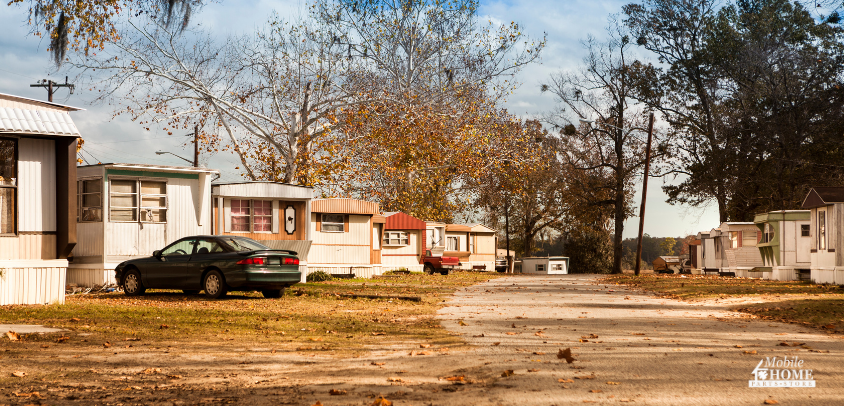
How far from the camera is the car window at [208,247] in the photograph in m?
17.0

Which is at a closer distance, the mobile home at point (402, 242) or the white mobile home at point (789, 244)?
the white mobile home at point (789, 244)

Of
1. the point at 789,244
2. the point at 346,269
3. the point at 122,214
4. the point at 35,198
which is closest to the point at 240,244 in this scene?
the point at 35,198

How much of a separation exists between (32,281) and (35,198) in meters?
1.67

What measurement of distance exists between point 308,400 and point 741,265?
123ft

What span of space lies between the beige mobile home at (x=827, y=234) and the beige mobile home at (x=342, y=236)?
1729cm

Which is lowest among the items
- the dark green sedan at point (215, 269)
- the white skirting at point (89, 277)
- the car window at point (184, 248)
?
the white skirting at point (89, 277)

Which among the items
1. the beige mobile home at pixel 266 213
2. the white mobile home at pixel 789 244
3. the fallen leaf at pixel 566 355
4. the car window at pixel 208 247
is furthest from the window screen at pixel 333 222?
the fallen leaf at pixel 566 355

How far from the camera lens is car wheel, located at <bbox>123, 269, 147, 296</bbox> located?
17.6 metres

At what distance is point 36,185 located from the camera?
14.9 m

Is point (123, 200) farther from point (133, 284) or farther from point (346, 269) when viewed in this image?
point (346, 269)

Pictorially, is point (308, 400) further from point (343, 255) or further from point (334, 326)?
point (343, 255)

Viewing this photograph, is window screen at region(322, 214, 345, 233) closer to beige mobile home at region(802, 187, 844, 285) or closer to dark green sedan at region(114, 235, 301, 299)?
dark green sedan at region(114, 235, 301, 299)

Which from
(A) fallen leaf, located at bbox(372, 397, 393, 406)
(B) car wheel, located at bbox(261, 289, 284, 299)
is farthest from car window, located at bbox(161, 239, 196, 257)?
(A) fallen leaf, located at bbox(372, 397, 393, 406)

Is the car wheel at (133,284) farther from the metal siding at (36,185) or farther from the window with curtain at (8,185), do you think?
the window with curtain at (8,185)
